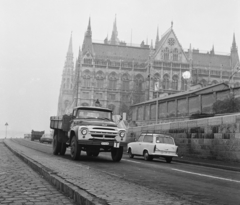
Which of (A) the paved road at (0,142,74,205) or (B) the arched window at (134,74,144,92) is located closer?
(A) the paved road at (0,142,74,205)

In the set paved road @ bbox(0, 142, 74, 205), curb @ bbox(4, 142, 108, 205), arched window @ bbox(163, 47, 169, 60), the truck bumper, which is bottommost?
paved road @ bbox(0, 142, 74, 205)

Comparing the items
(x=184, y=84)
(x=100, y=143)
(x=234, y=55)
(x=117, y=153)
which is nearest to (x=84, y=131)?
(x=100, y=143)

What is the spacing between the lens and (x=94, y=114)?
13.9m

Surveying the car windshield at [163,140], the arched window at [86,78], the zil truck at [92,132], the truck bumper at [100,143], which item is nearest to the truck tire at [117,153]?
the zil truck at [92,132]

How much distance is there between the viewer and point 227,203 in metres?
5.11

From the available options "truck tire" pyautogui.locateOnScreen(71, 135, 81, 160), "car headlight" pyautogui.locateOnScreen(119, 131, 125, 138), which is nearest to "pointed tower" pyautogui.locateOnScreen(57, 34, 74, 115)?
"truck tire" pyautogui.locateOnScreen(71, 135, 81, 160)

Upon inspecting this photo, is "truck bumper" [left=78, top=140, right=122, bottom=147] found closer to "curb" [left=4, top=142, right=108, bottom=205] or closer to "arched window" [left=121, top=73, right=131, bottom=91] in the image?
"curb" [left=4, top=142, right=108, bottom=205]

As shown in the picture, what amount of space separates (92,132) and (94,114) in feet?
5.61

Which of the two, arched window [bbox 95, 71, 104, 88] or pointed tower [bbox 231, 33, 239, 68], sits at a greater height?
pointed tower [bbox 231, 33, 239, 68]

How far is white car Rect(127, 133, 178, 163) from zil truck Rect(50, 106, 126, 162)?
311cm

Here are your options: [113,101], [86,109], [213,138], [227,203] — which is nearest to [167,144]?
[213,138]

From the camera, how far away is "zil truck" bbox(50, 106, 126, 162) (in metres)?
12.3

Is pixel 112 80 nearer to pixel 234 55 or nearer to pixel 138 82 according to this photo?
pixel 138 82

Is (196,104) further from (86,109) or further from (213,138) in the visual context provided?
(86,109)
